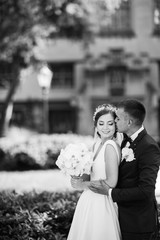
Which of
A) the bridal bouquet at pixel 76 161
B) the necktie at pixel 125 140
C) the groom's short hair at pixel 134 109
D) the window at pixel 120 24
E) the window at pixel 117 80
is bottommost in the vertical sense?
the bridal bouquet at pixel 76 161

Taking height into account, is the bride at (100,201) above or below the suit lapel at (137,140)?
below

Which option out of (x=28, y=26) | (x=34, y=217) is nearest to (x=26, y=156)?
(x=28, y=26)

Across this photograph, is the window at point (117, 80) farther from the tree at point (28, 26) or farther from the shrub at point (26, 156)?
the shrub at point (26, 156)

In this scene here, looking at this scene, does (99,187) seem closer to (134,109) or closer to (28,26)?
(134,109)

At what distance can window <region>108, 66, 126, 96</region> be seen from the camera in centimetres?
3434

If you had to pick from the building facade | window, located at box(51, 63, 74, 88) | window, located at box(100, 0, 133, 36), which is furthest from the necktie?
window, located at box(100, 0, 133, 36)

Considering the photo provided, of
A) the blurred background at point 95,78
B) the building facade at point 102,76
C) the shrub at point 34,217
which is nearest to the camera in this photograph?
the shrub at point 34,217

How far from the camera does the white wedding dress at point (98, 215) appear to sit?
4199 millimetres

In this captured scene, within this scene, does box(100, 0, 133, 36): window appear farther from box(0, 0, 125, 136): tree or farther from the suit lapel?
the suit lapel

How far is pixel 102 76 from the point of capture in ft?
113

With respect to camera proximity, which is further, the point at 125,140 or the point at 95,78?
the point at 95,78

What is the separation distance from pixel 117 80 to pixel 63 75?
438 cm

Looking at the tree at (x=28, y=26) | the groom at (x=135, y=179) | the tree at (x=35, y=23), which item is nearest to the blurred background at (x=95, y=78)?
the tree at (x=28, y=26)

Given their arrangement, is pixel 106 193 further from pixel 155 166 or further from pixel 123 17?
pixel 123 17
